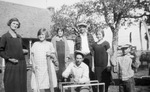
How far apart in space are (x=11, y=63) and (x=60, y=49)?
2.17m

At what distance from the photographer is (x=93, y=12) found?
27.3m

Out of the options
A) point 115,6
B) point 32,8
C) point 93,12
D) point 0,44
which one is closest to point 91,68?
point 0,44

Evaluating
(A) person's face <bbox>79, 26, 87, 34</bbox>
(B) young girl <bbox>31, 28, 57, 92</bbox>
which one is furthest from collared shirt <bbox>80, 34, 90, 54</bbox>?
(B) young girl <bbox>31, 28, 57, 92</bbox>

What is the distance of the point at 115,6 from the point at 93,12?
12.6 ft

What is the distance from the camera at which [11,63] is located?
15.8 feet

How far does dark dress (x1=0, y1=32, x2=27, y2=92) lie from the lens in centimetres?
478

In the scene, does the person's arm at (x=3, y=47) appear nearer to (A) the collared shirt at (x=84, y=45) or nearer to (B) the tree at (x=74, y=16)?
(A) the collared shirt at (x=84, y=45)

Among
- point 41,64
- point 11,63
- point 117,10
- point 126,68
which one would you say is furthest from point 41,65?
point 117,10

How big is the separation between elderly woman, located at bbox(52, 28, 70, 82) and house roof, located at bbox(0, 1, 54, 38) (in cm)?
2096

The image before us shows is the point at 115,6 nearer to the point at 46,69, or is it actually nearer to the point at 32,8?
the point at 32,8

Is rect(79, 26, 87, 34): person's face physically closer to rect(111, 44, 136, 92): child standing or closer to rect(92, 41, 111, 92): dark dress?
rect(92, 41, 111, 92): dark dress

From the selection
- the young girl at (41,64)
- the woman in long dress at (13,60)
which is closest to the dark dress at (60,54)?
the young girl at (41,64)

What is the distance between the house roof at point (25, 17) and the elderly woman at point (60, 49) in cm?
2096

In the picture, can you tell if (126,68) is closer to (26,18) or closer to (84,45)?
(84,45)
